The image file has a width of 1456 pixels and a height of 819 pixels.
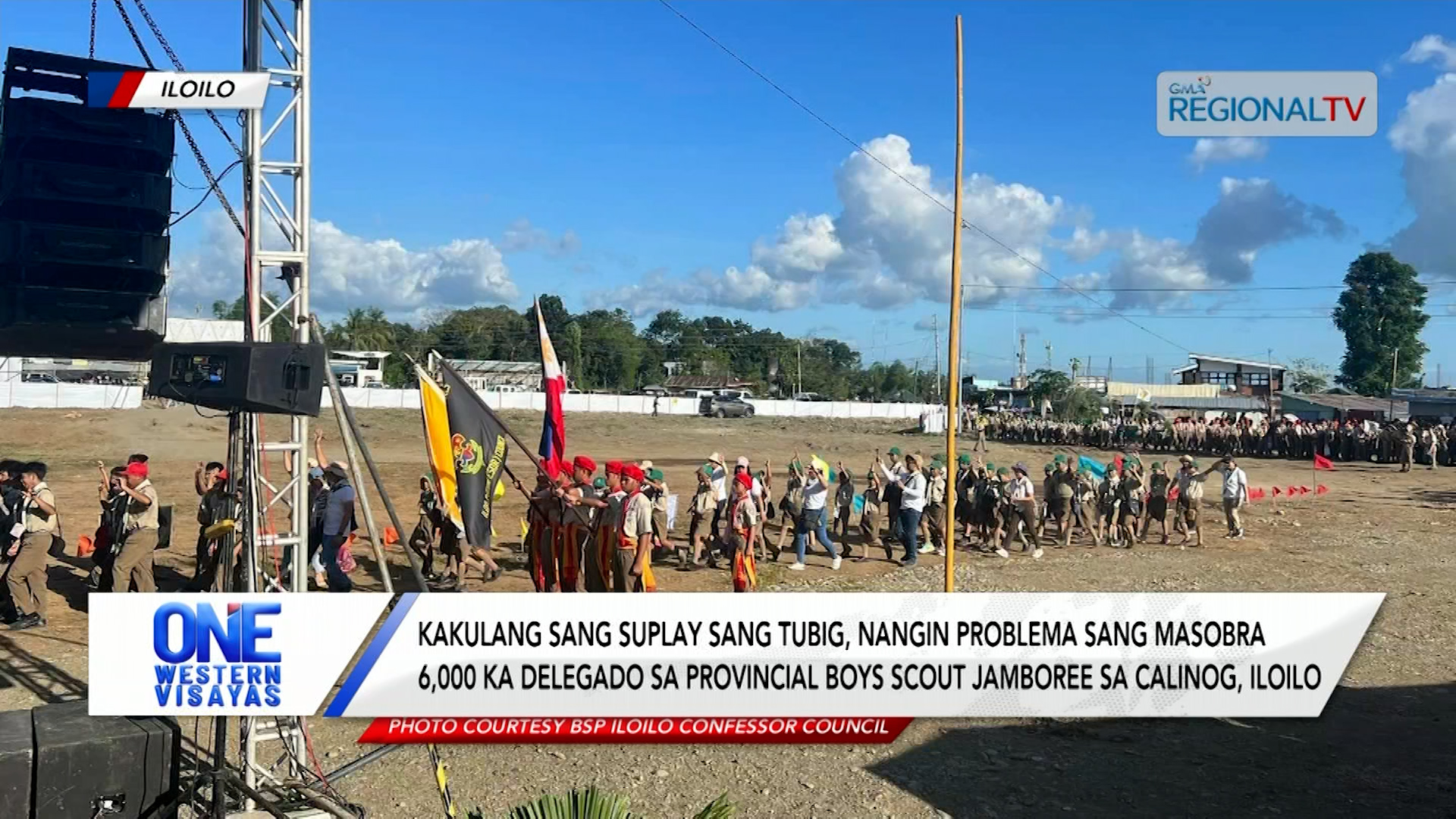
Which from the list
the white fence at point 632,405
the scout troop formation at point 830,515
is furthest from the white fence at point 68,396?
the scout troop formation at point 830,515

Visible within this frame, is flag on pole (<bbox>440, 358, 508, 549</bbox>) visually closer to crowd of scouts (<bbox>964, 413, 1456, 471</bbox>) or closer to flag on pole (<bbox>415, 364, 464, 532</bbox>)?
flag on pole (<bbox>415, 364, 464, 532</bbox>)

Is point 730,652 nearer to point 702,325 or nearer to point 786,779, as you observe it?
point 786,779

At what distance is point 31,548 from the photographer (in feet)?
30.5

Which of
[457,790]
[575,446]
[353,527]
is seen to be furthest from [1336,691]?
[575,446]

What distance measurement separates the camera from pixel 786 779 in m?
6.40

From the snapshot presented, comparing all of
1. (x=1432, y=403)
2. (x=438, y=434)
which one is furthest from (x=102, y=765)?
(x=1432, y=403)

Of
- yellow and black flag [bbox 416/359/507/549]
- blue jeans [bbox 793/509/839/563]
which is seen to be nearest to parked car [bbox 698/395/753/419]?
blue jeans [bbox 793/509/839/563]

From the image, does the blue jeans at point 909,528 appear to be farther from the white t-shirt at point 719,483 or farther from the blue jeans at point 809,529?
the white t-shirt at point 719,483

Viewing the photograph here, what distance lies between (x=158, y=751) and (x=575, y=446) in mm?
31848

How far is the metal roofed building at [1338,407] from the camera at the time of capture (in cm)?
4916
